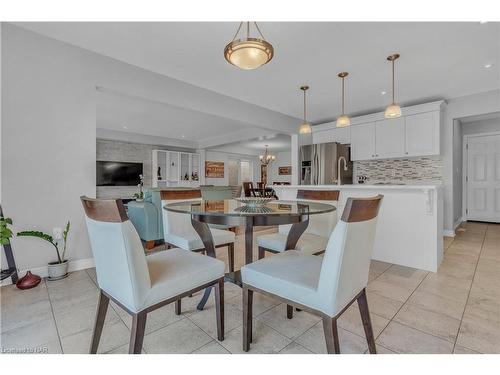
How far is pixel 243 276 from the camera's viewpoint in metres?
1.30

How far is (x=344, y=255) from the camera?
0.98 meters

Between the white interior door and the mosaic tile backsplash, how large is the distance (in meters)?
1.97

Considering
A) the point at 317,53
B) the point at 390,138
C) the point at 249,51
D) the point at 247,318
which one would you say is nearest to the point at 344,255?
the point at 247,318

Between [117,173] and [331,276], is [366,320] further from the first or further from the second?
[117,173]

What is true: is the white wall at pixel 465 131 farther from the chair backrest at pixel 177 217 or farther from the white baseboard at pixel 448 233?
the chair backrest at pixel 177 217

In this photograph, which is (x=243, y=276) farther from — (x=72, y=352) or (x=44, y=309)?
(x=44, y=309)

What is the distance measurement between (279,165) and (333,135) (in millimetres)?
5884

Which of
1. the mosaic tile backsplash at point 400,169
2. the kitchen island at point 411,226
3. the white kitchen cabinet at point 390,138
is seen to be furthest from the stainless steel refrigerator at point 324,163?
the kitchen island at point 411,226

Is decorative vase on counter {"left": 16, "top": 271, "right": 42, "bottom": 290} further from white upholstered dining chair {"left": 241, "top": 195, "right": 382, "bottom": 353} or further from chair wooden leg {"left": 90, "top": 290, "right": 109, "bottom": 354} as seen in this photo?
white upholstered dining chair {"left": 241, "top": 195, "right": 382, "bottom": 353}

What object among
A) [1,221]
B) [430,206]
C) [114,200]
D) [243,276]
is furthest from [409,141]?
[1,221]

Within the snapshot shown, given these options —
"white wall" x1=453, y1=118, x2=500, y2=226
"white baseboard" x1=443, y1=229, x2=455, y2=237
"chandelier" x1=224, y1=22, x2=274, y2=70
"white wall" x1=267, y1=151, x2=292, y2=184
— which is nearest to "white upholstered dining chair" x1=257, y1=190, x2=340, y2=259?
"chandelier" x1=224, y1=22, x2=274, y2=70

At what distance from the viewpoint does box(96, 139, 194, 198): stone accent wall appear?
6.86 meters
